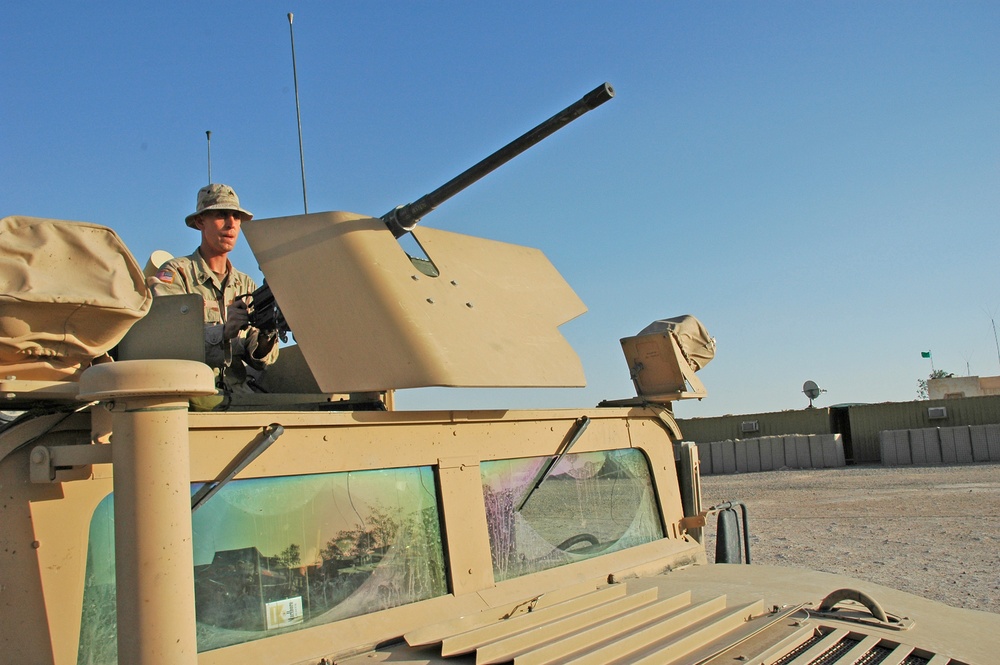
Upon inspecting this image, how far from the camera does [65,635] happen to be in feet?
7.69

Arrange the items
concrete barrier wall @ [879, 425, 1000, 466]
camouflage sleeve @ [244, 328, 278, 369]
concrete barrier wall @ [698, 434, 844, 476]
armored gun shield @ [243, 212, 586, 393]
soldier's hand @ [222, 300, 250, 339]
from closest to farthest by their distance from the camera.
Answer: armored gun shield @ [243, 212, 586, 393]
soldier's hand @ [222, 300, 250, 339]
camouflage sleeve @ [244, 328, 278, 369]
concrete barrier wall @ [879, 425, 1000, 466]
concrete barrier wall @ [698, 434, 844, 476]

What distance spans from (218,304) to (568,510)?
73.8 inches

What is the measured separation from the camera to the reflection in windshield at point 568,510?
3.46 meters

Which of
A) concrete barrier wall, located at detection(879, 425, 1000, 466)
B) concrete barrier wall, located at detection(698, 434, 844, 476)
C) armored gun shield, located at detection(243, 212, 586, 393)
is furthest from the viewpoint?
concrete barrier wall, located at detection(698, 434, 844, 476)

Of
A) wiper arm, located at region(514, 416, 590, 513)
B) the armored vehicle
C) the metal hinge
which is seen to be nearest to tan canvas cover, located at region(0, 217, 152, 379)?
the armored vehicle

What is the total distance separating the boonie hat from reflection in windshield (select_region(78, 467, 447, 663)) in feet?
5.83

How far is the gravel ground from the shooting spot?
9.65 metres

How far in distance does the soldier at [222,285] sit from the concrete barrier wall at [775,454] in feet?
68.7

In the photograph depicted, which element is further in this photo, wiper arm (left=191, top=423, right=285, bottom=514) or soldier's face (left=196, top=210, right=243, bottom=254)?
soldier's face (left=196, top=210, right=243, bottom=254)

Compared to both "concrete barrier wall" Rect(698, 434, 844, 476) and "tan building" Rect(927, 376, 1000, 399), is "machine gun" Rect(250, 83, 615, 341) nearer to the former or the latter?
"concrete barrier wall" Rect(698, 434, 844, 476)

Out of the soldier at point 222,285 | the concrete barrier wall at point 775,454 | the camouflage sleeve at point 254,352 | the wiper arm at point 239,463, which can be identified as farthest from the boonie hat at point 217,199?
the concrete barrier wall at point 775,454

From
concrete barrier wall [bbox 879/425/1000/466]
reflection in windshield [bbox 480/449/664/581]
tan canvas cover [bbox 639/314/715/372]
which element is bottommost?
concrete barrier wall [bbox 879/425/1000/466]

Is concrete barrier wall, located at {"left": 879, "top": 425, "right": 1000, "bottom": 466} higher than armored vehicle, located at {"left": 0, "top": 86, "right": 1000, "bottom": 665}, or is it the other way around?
armored vehicle, located at {"left": 0, "top": 86, "right": 1000, "bottom": 665}

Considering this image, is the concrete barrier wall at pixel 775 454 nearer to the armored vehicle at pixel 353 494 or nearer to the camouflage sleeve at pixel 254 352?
the armored vehicle at pixel 353 494
